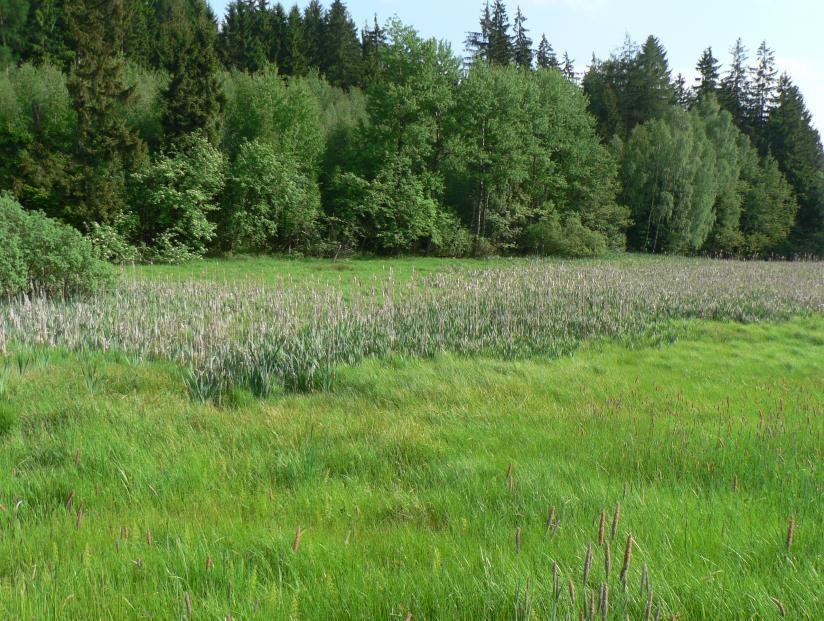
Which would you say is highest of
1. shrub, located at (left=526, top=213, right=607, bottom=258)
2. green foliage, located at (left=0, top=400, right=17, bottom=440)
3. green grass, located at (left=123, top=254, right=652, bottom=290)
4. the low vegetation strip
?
shrub, located at (left=526, top=213, right=607, bottom=258)

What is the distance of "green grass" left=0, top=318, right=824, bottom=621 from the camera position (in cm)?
241

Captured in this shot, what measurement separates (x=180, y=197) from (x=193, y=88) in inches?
316

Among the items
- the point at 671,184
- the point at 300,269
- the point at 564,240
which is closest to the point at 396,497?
the point at 300,269

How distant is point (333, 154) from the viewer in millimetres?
44875

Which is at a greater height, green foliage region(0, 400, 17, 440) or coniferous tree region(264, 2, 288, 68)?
coniferous tree region(264, 2, 288, 68)

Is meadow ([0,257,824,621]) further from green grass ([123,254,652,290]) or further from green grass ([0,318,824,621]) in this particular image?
green grass ([123,254,652,290])

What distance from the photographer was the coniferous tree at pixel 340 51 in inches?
2562

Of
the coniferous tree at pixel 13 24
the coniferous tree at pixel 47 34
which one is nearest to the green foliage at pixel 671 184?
the coniferous tree at pixel 47 34

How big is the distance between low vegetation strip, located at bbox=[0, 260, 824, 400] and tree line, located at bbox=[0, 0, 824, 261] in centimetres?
1956

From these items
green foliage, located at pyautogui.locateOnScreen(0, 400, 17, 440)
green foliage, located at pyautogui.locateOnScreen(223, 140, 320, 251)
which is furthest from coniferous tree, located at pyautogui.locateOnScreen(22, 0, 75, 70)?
green foliage, located at pyautogui.locateOnScreen(0, 400, 17, 440)

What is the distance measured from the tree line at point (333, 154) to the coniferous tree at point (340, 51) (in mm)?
5023

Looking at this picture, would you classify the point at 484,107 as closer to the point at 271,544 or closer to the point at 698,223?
the point at 698,223

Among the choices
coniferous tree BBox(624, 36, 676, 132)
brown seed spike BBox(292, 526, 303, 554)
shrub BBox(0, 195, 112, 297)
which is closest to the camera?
brown seed spike BBox(292, 526, 303, 554)

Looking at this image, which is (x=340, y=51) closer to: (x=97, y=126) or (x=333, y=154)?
(x=333, y=154)
